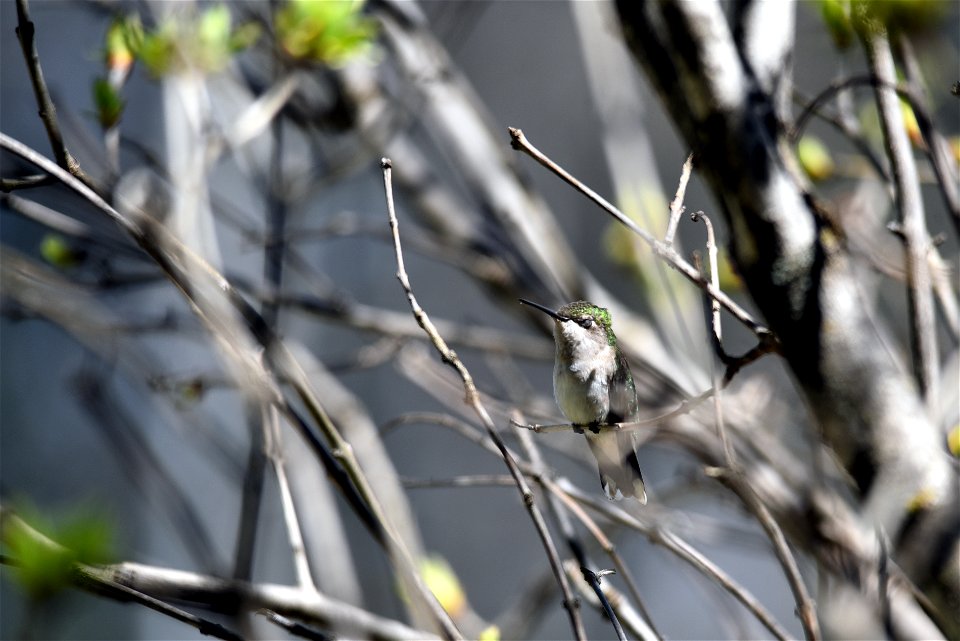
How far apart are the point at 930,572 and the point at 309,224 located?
381cm

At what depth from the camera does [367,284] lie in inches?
203

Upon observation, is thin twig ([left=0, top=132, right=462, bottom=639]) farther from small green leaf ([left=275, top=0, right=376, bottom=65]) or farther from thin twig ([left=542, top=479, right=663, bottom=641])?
small green leaf ([left=275, top=0, right=376, bottom=65])

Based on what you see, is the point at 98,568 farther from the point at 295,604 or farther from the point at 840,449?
the point at 840,449

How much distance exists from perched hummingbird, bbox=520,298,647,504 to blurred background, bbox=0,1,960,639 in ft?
0.50

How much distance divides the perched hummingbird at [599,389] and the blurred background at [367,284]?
0.15 m

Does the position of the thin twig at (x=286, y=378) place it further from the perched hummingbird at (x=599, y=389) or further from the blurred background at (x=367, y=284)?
the perched hummingbird at (x=599, y=389)

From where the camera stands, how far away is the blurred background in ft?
7.11

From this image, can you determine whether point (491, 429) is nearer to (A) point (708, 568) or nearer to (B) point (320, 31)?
(A) point (708, 568)

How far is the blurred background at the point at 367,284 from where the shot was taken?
2.17 metres

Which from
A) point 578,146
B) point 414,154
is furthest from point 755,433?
point 578,146

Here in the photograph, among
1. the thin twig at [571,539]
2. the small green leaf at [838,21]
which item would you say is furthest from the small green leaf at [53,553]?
the small green leaf at [838,21]

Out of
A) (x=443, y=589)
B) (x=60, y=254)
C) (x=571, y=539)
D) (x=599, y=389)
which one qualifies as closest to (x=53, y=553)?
(x=571, y=539)

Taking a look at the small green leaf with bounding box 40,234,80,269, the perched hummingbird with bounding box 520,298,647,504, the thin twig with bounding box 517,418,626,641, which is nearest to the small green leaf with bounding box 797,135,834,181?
the perched hummingbird with bounding box 520,298,647,504

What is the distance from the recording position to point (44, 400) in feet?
16.4
